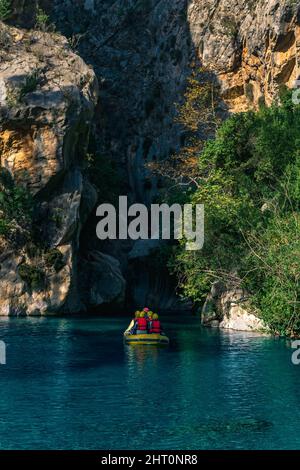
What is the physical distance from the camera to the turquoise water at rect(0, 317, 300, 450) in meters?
21.4

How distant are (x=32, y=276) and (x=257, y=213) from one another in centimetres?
2487

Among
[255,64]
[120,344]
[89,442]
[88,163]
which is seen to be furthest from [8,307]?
[89,442]

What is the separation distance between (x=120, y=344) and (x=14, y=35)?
4027 centimetres

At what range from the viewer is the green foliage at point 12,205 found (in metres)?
63.1

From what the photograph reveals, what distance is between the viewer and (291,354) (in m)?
36.3

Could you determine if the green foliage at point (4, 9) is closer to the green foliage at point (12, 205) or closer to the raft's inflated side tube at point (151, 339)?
the green foliage at point (12, 205)

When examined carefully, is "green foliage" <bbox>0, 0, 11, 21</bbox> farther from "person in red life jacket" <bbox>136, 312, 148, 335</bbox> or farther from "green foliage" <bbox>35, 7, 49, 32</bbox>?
"person in red life jacket" <bbox>136, 312, 148, 335</bbox>

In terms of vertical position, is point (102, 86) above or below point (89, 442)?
above

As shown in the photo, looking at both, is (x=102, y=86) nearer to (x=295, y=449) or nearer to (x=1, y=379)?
(x=1, y=379)

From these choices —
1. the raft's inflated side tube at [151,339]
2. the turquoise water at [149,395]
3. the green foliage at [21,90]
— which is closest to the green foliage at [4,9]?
the green foliage at [21,90]

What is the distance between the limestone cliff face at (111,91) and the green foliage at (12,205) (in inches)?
39.6

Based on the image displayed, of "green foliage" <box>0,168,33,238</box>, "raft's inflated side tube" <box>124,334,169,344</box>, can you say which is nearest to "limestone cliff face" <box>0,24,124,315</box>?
"green foliage" <box>0,168,33,238</box>
